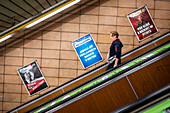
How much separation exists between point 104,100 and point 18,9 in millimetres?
2949

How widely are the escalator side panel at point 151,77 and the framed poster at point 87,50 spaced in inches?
89.2

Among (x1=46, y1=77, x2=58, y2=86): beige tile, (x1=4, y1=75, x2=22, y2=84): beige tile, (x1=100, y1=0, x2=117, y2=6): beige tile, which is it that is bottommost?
(x1=46, y1=77, x2=58, y2=86): beige tile

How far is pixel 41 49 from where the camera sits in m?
3.97

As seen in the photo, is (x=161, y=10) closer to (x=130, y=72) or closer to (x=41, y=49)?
(x=130, y=72)

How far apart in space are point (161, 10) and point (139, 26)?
103cm

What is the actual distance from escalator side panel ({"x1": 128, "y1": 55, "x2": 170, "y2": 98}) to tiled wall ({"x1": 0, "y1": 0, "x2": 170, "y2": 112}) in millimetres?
2328

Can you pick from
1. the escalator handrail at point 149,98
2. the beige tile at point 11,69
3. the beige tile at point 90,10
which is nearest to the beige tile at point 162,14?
the beige tile at point 90,10

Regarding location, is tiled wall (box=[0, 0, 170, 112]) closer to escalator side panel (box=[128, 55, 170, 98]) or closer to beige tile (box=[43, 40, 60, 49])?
beige tile (box=[43, 40, 60, 49])

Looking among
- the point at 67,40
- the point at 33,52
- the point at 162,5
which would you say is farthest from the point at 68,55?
the point at 162,5

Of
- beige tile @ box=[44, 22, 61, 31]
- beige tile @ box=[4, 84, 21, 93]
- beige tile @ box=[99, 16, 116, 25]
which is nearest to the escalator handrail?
beige tile @ box=[99, 16, 116, 25]

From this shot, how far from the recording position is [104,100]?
5.41 feet

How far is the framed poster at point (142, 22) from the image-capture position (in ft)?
12.6

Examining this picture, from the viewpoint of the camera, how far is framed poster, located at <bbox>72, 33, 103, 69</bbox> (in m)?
3.82

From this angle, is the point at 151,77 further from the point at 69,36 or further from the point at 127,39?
the point at 69,36
